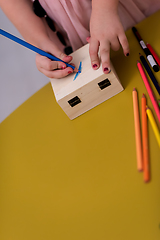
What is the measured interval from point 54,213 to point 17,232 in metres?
0.08

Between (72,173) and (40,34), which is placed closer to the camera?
(72,173)

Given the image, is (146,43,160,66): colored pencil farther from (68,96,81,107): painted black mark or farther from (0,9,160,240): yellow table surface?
(68,96,81,107): painted black mark

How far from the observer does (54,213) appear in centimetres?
34

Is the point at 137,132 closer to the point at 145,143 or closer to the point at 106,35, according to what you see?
the point at 145,143

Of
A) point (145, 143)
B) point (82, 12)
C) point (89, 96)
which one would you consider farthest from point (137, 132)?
point (82, 12)

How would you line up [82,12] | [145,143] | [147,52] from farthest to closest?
[82,12], [147,52], [145,143]

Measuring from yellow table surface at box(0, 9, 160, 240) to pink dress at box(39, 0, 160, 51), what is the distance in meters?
0.06

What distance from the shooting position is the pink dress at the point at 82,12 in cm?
52

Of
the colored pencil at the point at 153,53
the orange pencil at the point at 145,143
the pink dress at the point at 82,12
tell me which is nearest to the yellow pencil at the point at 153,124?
the orange pencil at the point at 145,143

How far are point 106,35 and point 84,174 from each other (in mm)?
265

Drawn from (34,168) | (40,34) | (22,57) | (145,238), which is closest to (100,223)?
(145,238)

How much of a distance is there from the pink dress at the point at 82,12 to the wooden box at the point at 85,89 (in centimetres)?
17

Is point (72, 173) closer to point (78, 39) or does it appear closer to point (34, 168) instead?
point (34, 168)

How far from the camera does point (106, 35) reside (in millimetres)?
417
